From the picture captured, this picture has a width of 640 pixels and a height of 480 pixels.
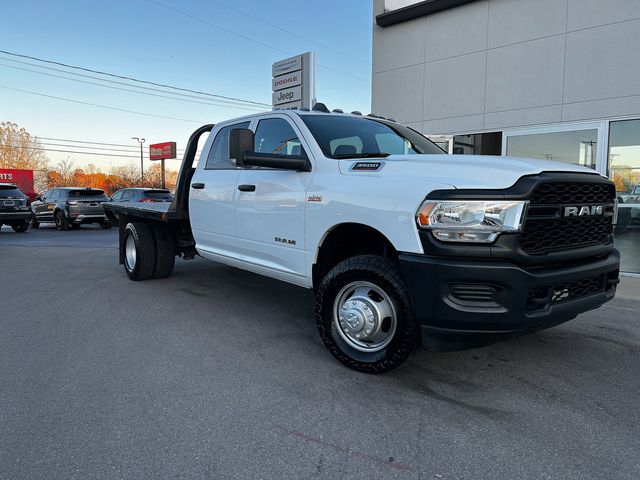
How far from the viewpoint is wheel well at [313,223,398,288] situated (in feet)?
11.5

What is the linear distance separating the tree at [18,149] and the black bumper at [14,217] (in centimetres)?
4848

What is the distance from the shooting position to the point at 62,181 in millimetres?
62500

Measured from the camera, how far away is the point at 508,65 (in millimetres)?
8695

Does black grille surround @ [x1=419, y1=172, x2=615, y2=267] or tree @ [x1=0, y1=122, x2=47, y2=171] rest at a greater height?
tree @ [x1=0, y1=122, x2=47, y2=171]

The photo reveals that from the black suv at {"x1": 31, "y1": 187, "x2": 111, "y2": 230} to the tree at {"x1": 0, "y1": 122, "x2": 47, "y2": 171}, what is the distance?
4577cm

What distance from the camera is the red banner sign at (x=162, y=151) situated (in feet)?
186

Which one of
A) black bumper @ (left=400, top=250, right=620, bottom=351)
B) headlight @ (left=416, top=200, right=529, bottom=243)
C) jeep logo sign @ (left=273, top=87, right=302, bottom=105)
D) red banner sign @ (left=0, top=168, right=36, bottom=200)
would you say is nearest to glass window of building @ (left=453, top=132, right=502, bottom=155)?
jeep logo sign @ (left=273, top=87, right=302, bottom=105)

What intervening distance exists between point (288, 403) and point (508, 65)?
8.08 metres

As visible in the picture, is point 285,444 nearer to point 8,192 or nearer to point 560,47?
point 560,47

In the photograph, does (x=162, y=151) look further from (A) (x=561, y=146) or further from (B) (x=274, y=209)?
(B) (x=274, y=209)

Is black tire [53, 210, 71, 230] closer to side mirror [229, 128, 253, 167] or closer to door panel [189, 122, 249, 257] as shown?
→ door panel [189, 122, 249, 257]

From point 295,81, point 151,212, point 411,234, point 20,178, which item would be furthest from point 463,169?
point 20,178

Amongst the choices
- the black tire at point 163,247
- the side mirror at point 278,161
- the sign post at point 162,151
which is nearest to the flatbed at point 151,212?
the black tire at point 163,247

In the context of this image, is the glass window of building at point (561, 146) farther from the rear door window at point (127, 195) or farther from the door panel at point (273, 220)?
the rear door window at point (127, 195)
